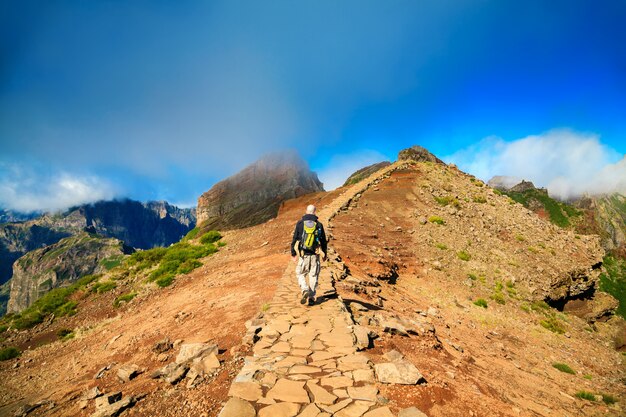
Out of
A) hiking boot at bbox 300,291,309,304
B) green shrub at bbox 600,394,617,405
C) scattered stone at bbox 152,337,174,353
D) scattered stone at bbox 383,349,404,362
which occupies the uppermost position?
hiking boot at bbox 300,291,309,304

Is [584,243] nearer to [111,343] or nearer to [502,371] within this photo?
[502,371]

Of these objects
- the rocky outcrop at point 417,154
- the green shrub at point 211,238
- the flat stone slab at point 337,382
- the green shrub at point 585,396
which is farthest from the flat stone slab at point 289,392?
the rocky outcrop at point 417,154

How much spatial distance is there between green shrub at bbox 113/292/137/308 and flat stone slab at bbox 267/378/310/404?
672 inches

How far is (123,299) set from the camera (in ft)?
60.9

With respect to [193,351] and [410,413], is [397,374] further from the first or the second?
[193,351]

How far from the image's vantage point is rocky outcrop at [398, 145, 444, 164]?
188 feet

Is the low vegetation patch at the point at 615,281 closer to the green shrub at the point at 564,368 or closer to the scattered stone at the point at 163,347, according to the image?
the green shrub at the point at 564,368

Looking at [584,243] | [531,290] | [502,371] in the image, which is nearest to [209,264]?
[502,371]

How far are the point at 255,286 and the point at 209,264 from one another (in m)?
9.63

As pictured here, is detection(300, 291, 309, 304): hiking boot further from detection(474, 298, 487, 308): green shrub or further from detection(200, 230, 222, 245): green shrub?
detection(200, 230, 222, 245): green shrub

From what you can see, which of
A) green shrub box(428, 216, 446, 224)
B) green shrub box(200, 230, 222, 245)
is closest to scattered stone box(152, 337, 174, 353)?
green shrub box(200, 230, 222, 245)

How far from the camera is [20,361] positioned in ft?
44.1

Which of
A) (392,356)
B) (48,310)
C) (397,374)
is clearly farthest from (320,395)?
(48,310)

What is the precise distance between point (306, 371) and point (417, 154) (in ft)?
188
